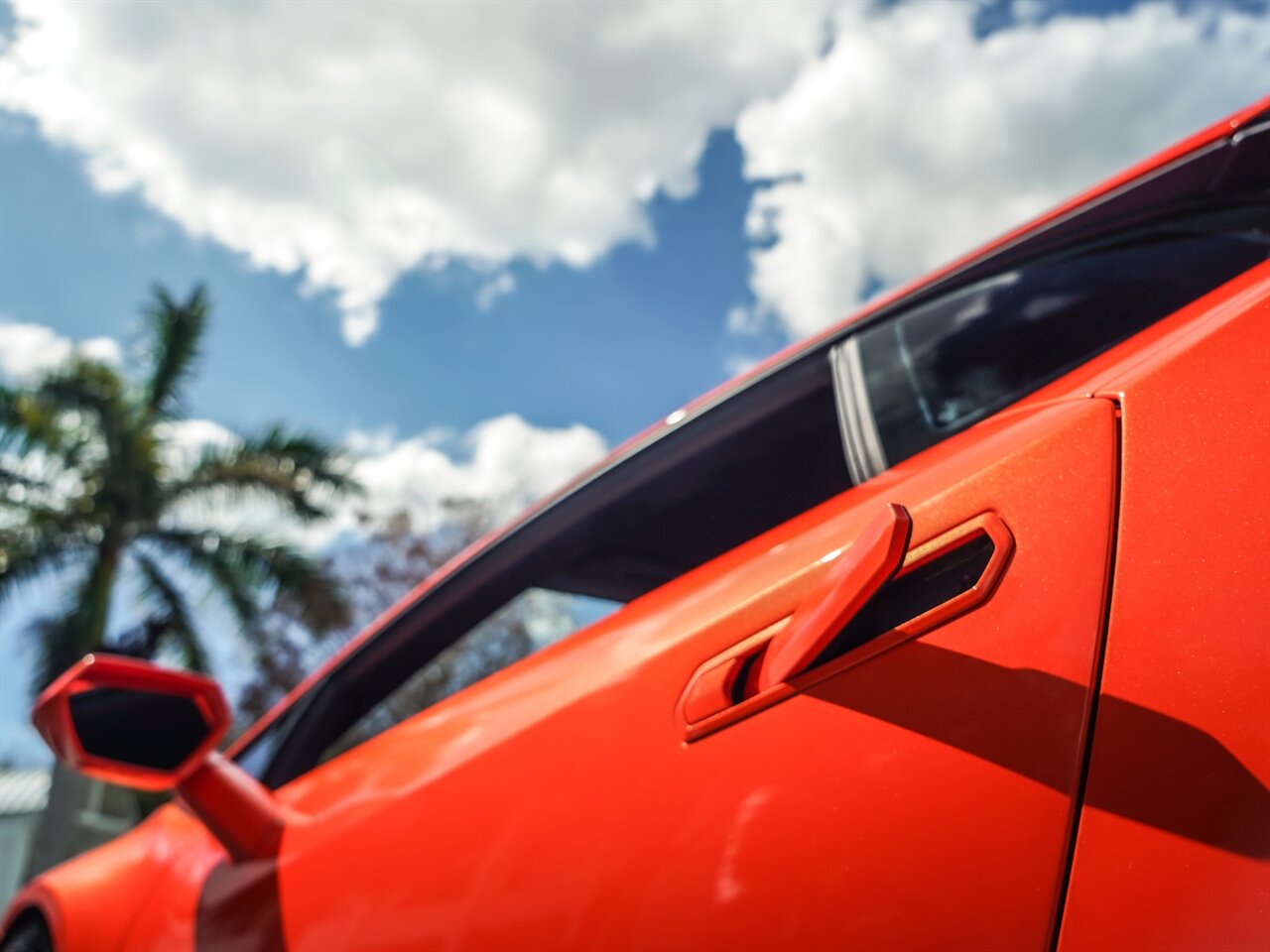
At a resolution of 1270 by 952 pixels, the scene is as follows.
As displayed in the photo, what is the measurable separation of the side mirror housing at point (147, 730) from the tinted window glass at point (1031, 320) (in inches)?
43.7

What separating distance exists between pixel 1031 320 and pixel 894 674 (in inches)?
22.4

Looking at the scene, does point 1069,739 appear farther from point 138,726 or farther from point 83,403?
point 83,403

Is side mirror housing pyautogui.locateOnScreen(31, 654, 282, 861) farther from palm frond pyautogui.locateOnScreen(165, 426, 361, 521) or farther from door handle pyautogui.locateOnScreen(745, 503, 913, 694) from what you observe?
palm frond pyautogui.locateOnScreen(165, 426, 361, 521)

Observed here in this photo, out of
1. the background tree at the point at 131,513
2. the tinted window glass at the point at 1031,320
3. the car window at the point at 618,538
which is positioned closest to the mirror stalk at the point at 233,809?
the car window at the point at 618,538

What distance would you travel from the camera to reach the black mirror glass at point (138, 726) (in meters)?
1.60

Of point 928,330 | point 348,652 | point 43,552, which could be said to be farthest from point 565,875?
point 43,552

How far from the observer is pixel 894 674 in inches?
35.2

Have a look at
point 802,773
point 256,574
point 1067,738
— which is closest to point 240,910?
point 802,773

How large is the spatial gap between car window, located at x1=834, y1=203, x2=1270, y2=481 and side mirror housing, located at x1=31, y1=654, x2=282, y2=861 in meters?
1.09

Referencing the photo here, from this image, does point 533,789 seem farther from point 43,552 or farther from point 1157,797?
point 43,552

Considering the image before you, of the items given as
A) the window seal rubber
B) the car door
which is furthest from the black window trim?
the car door

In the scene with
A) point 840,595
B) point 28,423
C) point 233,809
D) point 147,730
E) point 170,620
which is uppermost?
point 28,423

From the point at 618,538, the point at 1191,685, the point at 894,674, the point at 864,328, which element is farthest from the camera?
the point at 618,538

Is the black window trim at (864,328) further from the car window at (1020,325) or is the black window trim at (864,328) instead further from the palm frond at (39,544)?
the palm frond at (39,544)
